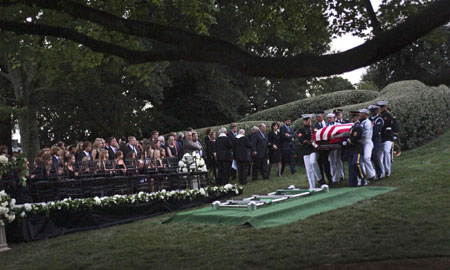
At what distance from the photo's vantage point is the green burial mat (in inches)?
409

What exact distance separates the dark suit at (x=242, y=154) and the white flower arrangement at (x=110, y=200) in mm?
2703


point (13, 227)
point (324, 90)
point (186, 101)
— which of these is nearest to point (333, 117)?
point (13, 227)

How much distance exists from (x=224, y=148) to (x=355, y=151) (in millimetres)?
5748

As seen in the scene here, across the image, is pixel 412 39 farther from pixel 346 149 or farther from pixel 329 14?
pixel 346 149

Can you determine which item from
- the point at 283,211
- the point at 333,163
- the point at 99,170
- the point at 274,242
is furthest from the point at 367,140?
the point at 99,170

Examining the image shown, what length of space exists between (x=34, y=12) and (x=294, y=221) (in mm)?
6571

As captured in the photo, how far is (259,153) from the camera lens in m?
18.6

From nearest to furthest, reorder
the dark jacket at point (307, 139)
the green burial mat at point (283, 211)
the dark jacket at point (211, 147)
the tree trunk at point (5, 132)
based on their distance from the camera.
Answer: the green burial mat at point (283, 211) < the dark jacket at point (307, 139) < the dark jacket at point (211, 147) < the tree trunk at point (5, 132)

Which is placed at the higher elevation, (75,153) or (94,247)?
(75,153)

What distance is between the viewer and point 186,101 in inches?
1309

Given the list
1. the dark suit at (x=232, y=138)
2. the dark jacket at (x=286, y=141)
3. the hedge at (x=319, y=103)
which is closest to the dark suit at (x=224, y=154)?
the dark suit at (x=232, y=138)

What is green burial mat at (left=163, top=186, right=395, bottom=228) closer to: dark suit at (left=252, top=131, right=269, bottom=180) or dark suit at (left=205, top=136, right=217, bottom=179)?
dark suit at (left=252, top=131, right=269, bottom=180)

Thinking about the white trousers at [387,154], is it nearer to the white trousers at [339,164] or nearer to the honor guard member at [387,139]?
the honor guard member at [387,139]

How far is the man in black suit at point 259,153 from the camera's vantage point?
61.2 ft
